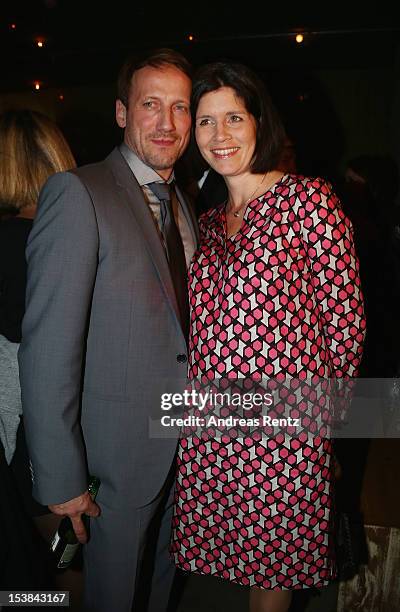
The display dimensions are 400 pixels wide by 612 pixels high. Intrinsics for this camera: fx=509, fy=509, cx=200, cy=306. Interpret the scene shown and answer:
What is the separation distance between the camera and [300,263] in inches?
53.7

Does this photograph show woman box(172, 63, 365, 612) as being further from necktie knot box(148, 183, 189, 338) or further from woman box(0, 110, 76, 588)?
woman box(0, 110, 76, 588)

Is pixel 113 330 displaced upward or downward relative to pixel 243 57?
downward

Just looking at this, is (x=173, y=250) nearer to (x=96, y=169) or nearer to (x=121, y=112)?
(x=96, y=169)

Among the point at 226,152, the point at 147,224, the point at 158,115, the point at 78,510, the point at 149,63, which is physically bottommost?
the point at 78,510

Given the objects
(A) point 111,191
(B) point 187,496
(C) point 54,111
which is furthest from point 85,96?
(B) point 187,496

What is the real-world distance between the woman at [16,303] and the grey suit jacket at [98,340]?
11cm

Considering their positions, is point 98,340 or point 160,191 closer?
point 98,340

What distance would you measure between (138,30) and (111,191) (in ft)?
9.26

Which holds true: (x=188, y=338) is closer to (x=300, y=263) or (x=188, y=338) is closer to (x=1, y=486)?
(x=300, y=263)

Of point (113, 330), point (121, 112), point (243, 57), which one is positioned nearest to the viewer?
point (113, 330)

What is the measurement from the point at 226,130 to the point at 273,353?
2.15ft

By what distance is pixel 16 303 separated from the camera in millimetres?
1365

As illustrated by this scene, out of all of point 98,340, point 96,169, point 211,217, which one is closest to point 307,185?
point 211,217

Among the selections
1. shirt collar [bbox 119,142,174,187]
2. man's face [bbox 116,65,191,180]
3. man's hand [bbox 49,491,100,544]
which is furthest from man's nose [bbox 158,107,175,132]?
man's hand [bbox 49,491,100,544]
